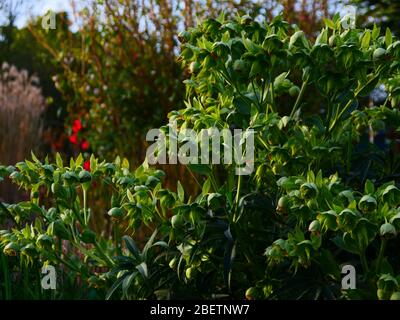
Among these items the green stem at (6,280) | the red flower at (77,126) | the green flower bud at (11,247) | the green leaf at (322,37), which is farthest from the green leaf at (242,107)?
the red flower at (77,126)

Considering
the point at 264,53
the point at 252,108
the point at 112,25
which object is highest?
the point at 112,25

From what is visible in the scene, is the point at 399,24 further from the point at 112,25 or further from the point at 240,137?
the point at 240,137

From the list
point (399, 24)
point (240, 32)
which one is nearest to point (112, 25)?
point (399, 24)

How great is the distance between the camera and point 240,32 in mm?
2598

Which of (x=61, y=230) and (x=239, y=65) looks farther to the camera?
(x=61, y=230)

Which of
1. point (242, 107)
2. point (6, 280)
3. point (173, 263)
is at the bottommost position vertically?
point (6, 280)

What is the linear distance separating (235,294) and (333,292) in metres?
0.40

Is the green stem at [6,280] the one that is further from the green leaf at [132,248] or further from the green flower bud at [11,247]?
the green leaf at [132,248]

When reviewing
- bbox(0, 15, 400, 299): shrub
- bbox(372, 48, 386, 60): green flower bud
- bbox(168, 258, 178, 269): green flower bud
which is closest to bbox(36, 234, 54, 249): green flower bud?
bbox(0, 15, 400, 299): shrub

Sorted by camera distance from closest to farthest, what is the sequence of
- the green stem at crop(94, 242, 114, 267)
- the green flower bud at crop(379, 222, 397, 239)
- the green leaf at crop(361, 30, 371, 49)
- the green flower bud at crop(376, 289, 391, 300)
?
the green flower bud at crop(379, 222, 397, 239) < the green flower bud at crop(376, 289, 391, 300) < the green leaf at crop(361, 30, 371, 49) < the green stem at crop(94, 242, 114, 267)

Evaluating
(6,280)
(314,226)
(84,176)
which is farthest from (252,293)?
(6,280)

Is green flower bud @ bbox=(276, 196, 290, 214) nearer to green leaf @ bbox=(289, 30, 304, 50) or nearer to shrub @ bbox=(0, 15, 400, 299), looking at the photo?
shrub @ bbox=(0, 15, 400, 299)

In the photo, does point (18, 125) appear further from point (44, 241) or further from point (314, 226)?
point (314, 226)
